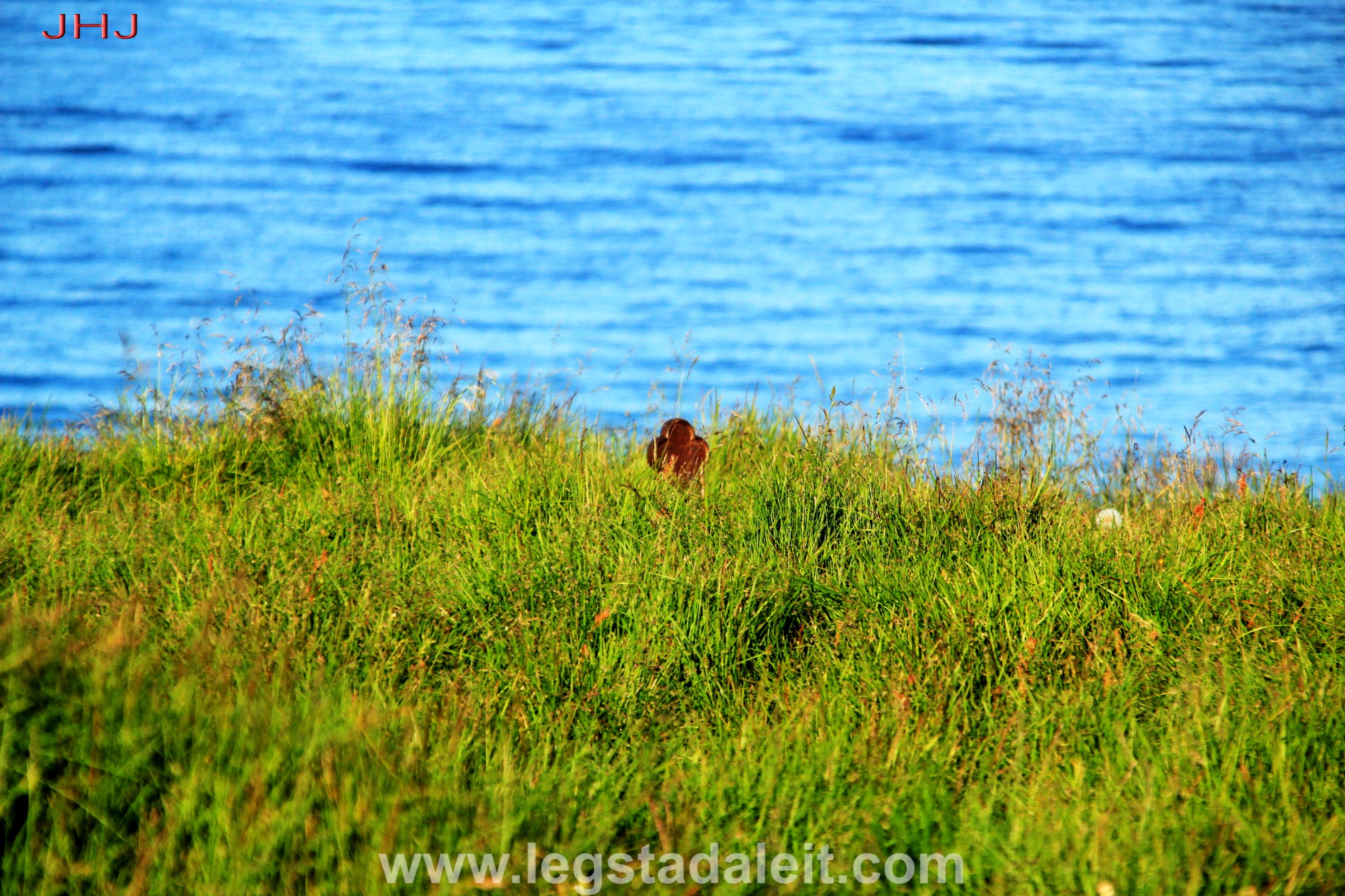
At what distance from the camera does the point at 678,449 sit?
4430 millimetres

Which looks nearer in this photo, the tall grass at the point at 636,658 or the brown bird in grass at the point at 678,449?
the tall grass at the point at 636,658

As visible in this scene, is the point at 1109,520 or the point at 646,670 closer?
the point at 646,670

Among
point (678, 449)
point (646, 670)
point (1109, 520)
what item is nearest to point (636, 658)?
point (646, 670)

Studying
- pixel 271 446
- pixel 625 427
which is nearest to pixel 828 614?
pixel 625 427

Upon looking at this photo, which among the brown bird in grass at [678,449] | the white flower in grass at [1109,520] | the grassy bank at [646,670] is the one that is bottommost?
the grassy bank at [646,670]

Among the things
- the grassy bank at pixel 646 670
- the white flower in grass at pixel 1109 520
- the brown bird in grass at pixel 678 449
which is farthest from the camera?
the brown bird in grass at pixel 678 449

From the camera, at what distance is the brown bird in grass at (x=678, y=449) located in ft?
14.4

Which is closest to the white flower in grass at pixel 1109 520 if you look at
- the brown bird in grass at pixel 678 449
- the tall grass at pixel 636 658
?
the tall grass at pixel 636 658

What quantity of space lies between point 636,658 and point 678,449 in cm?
149

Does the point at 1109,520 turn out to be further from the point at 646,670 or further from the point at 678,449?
the point at 646,670

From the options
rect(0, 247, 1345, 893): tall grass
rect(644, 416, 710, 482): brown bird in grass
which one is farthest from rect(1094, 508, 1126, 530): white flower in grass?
rect(644, 416, 710, 482): brown bird in grass

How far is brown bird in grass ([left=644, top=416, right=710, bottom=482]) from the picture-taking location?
173 inches

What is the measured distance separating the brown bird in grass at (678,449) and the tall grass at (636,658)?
0.30ft

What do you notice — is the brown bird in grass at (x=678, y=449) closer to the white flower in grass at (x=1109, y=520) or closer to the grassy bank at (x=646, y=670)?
the grassy bank at (x=646, y=670)
